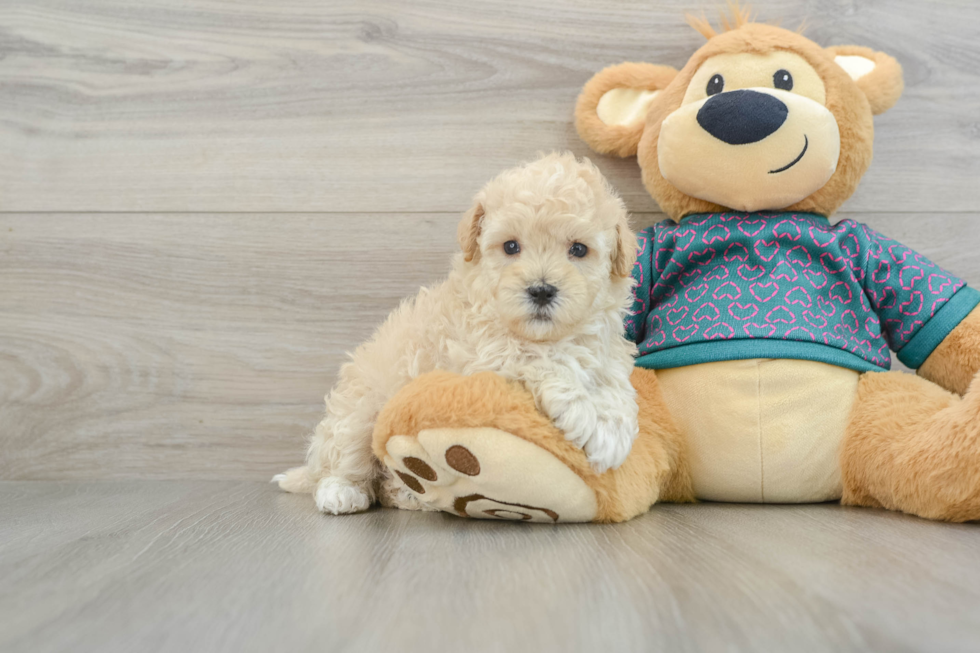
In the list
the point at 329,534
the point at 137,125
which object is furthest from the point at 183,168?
the point at 329,534

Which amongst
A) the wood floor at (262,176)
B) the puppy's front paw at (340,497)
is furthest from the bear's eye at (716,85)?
the puppy's front paw at (340,497)

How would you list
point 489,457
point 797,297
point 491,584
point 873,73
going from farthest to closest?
1. point 873,73
2. point 797,297
3. point 489,457
4. point 491,584

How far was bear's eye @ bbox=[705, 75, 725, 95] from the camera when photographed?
3.32 ft

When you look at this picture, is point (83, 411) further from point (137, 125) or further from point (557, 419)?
point (557, 419)

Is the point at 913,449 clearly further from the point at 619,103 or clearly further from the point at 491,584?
the point at 619,103

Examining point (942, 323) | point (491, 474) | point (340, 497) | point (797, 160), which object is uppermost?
point (797, 160)

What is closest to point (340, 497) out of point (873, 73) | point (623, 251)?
point (623, 251)

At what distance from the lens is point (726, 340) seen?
0.95 metres

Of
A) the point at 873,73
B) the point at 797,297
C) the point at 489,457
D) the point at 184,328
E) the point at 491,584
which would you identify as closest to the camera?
the point at 491,584

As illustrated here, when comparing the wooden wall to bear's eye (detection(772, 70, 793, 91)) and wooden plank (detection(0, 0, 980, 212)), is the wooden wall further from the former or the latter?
bear's eye (detection(772, 70, 793, 91))

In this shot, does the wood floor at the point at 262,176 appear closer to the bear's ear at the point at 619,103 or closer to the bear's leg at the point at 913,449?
the bear's ear at the point at 619,103

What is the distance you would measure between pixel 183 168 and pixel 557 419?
2.93 ft

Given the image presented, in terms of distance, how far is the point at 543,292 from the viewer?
0.77m

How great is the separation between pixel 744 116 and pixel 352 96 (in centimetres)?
69
